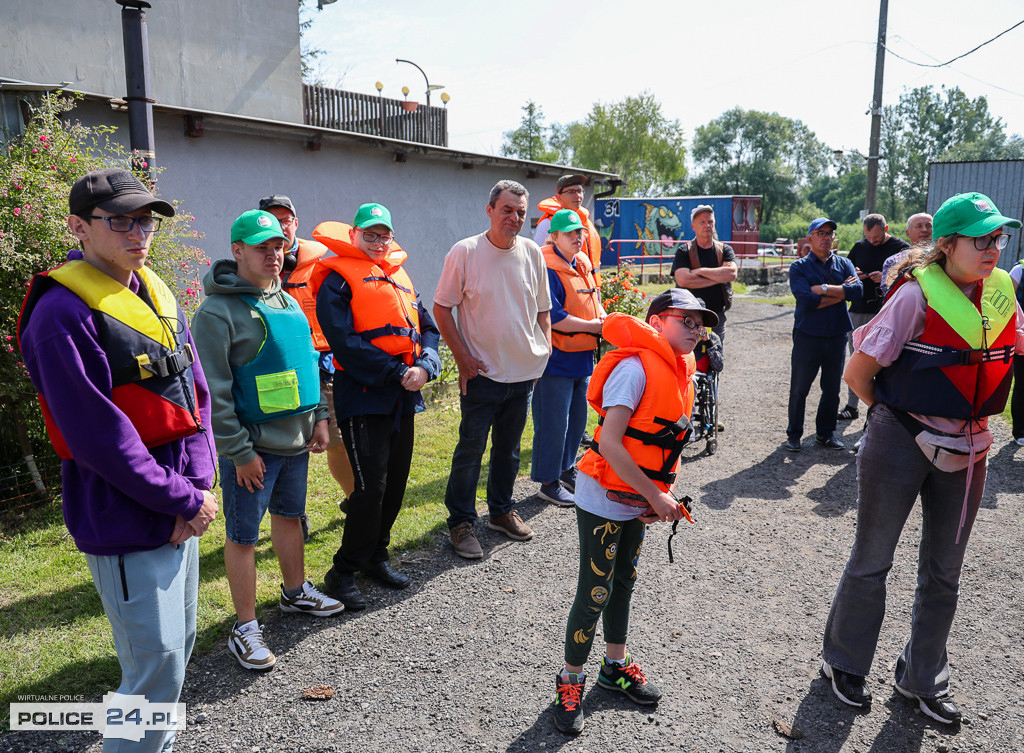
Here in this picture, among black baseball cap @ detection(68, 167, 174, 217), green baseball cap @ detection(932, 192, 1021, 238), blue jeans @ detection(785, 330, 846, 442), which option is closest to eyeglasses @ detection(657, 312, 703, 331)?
green baseball cap @ detection(932, 192, 1021, 238)

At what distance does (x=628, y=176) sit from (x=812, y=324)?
2365 inches

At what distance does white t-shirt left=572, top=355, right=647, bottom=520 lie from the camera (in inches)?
111

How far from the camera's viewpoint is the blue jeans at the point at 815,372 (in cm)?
698

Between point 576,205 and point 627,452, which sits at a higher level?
point 576,205

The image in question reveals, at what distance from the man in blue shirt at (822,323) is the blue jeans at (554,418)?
8.44 feet

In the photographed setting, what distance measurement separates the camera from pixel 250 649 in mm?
3469

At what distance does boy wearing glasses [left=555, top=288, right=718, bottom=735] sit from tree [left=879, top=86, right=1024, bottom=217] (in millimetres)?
105751

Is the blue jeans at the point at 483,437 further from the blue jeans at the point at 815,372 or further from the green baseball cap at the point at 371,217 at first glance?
the blue jeans at the point at 815,372

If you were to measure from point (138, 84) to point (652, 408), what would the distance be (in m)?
5.87

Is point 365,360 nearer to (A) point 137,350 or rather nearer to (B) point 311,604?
(B) point 311,604

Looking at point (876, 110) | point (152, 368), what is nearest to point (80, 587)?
point (152, 368)

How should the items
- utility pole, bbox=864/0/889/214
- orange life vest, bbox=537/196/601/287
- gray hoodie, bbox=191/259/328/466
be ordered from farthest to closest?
utility pole, bbox=864/0/889/214 → orange life vest, bbox=537/196/601/287 → gray hoodie, bbox=191/259/328/466

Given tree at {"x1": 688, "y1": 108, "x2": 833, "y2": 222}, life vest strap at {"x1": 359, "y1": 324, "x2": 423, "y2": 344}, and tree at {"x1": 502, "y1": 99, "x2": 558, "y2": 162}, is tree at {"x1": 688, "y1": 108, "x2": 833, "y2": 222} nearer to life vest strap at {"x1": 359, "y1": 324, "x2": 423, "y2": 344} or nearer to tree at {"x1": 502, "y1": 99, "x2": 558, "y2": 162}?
tree at {"x1": 502, "y1": 99, "x2": 558, "y2": 162}

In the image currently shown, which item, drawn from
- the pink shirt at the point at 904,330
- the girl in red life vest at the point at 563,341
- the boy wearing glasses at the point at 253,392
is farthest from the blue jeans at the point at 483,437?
the pink shirt at the point at 904,330
